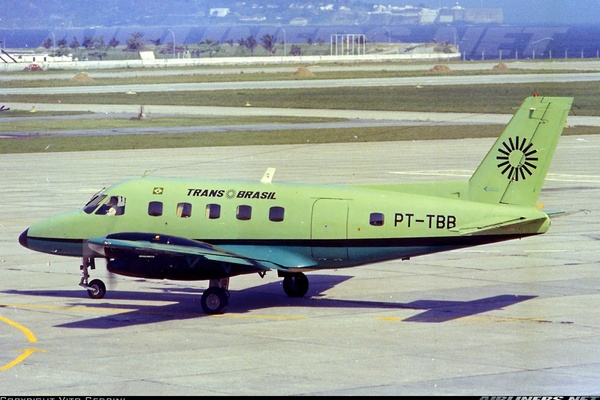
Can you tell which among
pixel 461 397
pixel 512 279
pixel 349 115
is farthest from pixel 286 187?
pixel 349 115

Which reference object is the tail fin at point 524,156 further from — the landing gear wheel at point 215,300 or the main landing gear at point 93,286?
the main landing gear at point 93,286

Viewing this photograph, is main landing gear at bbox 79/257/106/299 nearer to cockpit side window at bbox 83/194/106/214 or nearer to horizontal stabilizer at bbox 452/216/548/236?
cockpit side window at bbox 83/194/106/214

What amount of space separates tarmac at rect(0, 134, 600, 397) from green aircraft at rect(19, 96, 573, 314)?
50.5 inches

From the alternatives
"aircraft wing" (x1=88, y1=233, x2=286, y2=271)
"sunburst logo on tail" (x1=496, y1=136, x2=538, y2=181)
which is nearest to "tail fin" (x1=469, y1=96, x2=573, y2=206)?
"sunburst logo on tail" (x1=496, y1=136, x2=538, y2=181)

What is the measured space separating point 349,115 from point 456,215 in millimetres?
70332

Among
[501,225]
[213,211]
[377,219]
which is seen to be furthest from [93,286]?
[501,225]

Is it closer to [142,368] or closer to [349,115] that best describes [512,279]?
[142,368]

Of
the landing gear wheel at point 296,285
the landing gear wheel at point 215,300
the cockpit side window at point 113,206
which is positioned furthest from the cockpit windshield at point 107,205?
the landing gear wheel at point 296,285

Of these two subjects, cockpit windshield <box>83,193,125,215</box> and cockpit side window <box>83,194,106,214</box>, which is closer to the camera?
cockpit windshield <box>83,193,125,215</box>

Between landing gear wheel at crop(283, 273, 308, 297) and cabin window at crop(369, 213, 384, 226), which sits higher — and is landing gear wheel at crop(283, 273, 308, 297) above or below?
below

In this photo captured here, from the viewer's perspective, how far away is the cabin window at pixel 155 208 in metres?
27.3

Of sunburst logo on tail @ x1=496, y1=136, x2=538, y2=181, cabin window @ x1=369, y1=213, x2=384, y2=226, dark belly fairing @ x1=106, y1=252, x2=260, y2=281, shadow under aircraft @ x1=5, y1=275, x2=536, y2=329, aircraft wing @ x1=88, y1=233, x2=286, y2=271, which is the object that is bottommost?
shadow under aircraft @ x1=5, y1=275, x2=536, y2=329

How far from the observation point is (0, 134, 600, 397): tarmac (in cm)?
1902

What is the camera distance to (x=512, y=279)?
2998 centimetres
